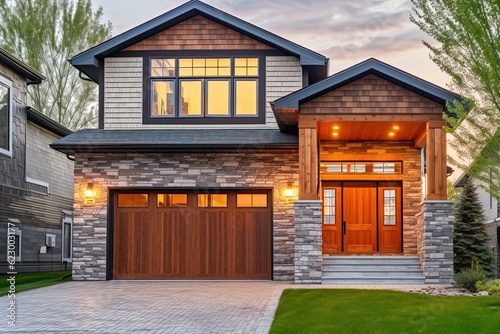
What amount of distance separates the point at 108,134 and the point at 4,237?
5.05 meters

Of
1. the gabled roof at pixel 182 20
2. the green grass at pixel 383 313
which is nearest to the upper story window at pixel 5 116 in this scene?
the gabled roof at pixel 182 20

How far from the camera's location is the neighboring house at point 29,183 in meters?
21.0

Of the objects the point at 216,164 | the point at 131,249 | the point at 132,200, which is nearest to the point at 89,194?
the point at 132,200

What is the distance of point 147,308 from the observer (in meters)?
12.5

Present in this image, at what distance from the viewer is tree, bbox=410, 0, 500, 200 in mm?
10656

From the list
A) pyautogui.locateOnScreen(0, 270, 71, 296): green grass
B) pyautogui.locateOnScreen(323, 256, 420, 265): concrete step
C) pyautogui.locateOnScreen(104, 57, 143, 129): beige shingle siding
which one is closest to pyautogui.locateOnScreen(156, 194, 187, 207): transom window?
pyautogui.locateOnScreen(104, 57, 143, 129): beige shingle siding

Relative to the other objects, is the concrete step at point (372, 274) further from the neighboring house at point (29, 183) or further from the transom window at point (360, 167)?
the neighboring house at point (29, 183)

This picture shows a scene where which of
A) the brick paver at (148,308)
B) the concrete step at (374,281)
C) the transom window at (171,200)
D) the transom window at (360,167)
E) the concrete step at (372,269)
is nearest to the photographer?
the brick paver at (148,308)

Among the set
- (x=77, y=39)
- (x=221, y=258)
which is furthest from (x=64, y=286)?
(x=77, y=39)

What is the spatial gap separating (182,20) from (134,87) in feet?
7.01

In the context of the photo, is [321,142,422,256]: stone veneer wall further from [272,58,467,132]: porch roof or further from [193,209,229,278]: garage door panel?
[193,209,229,278]: garage door panel

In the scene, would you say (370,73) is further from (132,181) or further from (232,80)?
(132,181)

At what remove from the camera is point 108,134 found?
61.5 feet

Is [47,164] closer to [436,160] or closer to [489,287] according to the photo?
[436,160]
